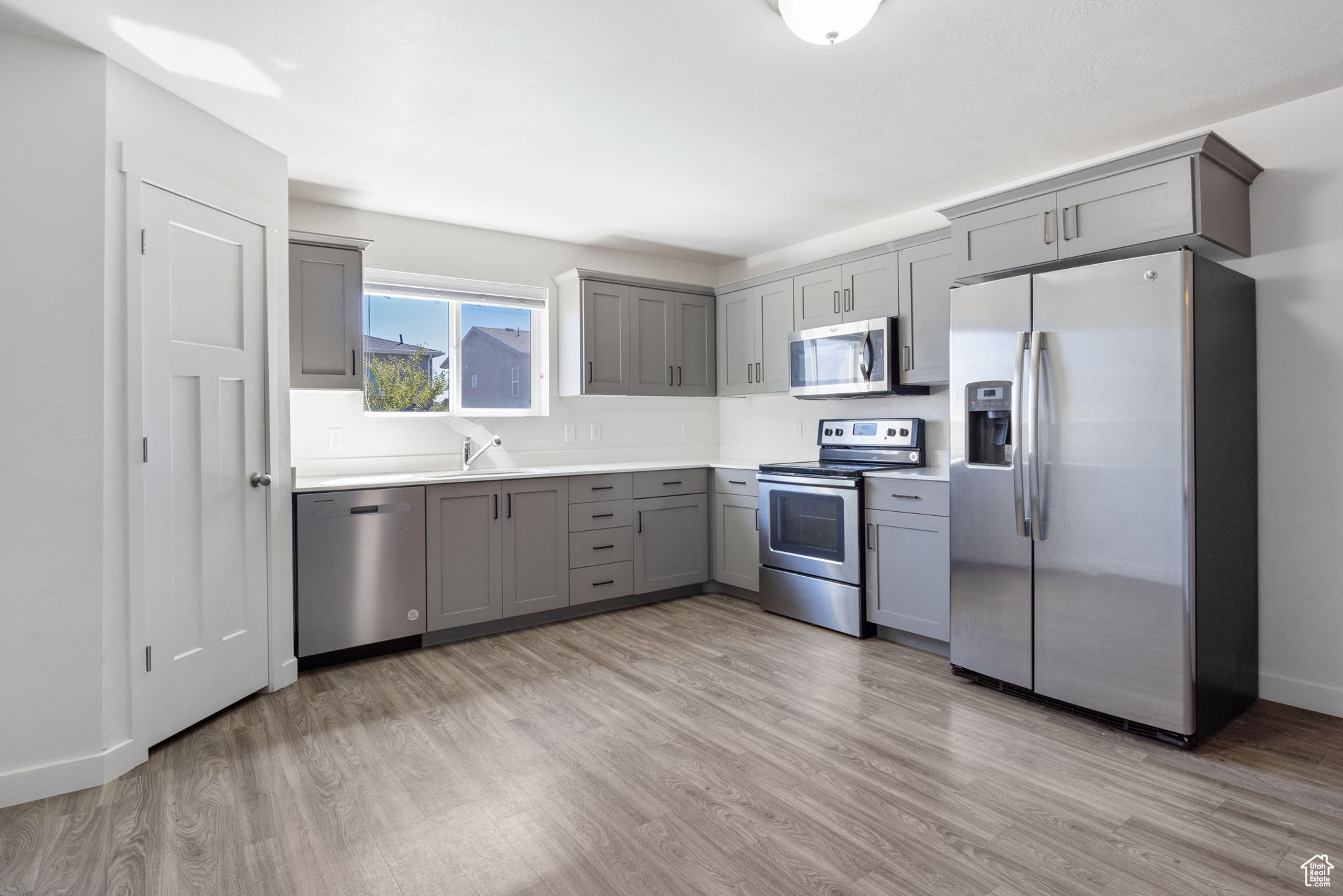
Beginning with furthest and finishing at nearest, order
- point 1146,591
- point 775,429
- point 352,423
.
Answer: point 775,429 < point 352,423 < point 1146,591

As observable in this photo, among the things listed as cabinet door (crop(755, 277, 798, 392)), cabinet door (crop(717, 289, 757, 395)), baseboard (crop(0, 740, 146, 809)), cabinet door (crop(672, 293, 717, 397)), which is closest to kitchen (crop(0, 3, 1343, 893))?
baseboard (crop(0, 740, 146, 809))

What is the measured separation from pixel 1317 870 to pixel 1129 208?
2214 millimetres

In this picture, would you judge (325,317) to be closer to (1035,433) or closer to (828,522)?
(828,522)

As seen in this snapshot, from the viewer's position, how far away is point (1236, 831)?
192 centimetres

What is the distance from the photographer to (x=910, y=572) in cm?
351

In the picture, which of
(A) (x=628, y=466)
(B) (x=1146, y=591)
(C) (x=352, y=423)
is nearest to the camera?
(B) (x=1146, y=591)

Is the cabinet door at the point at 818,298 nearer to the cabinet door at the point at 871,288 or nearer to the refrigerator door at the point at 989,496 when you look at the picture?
the cabinet door at the point at 871,288

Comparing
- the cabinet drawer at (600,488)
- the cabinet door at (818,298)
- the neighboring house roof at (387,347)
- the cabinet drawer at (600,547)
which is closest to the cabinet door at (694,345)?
the cabinet door at (818,298)

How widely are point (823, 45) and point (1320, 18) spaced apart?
1.55 metres

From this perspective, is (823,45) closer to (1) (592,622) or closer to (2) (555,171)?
(2) (555,171)

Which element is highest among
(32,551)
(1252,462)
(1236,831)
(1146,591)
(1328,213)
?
(1328,213)

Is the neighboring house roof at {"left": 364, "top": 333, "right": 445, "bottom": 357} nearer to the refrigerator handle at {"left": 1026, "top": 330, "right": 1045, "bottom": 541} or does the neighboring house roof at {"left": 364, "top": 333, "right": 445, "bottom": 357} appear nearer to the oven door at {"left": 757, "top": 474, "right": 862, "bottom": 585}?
the oven door at {"left": 757, "top": 474, "right": 862, "bottom": 585}

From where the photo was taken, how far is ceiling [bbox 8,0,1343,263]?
213cm

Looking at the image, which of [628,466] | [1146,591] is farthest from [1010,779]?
[628,466]
